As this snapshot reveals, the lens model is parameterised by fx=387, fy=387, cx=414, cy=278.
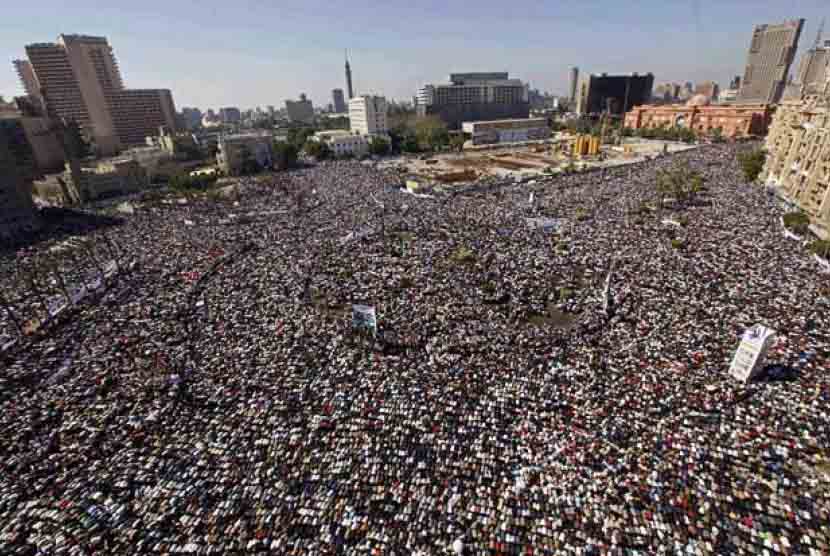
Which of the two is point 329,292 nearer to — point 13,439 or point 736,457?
point 13,439

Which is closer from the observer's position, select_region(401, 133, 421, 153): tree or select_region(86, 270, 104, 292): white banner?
select_region(86, 270, 104, 292): white banner

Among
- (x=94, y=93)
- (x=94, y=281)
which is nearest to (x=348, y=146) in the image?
(x=94, y=281)

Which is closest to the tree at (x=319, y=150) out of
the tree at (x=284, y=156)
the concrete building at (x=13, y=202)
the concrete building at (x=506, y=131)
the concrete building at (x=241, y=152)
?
the tree at (x=284, y=156)

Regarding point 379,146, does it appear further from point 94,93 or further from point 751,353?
point 751,353

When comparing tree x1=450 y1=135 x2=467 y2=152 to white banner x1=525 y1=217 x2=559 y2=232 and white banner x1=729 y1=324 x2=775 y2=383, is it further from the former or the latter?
white banner x1=729 y1=324 x2=775 y2=383

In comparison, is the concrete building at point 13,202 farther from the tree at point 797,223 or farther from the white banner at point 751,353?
the tree at point 797,223

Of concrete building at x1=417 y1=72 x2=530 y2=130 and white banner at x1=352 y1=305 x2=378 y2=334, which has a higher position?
concrete building at x1=417 y1=72 x2=530 y2=130

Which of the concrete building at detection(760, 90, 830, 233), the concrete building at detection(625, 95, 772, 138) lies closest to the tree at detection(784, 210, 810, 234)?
the concrete building at detection(760, 90, 830, 233)
